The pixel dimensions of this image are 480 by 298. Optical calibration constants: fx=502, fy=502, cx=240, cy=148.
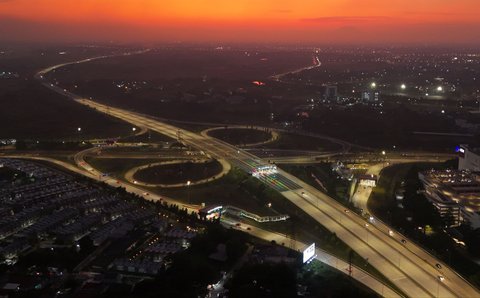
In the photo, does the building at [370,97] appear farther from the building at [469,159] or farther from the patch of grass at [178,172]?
the patch of grass at [178,172]

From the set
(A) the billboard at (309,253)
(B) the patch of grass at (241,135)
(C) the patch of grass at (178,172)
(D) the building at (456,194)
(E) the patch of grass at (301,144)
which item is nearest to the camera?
(A) the billboard at (309,253)

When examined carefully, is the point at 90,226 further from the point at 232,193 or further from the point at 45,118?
the point at 45,118

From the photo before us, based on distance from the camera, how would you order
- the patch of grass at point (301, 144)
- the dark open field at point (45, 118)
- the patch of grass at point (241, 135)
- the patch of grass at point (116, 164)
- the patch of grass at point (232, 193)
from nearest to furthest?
the patch of grass at point (232, 193) → the patch of grass at point (116, 164) → the patch of grass at point (301, 144) → the patch of grass at point (241, 135) → the dark open field at point (45, 118)

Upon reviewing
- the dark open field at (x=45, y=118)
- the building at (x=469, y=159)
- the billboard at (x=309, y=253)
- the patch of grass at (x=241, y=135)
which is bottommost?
the dark open field at (x=45, y=118)

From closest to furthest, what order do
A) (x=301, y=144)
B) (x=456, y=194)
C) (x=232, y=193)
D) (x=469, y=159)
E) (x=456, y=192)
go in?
(x=456, y=194), (x=456, y=192), (x=232, y=193), (x=469, y=159), (x=301, y=144)

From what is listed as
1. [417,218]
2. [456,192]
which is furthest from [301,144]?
[417,218]

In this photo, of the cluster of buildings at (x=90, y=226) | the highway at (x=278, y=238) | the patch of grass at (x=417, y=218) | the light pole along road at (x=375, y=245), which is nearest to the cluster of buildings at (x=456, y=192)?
the patch of grass at (x=417, y=218)

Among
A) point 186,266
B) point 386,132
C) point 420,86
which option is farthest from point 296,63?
point 186,266
